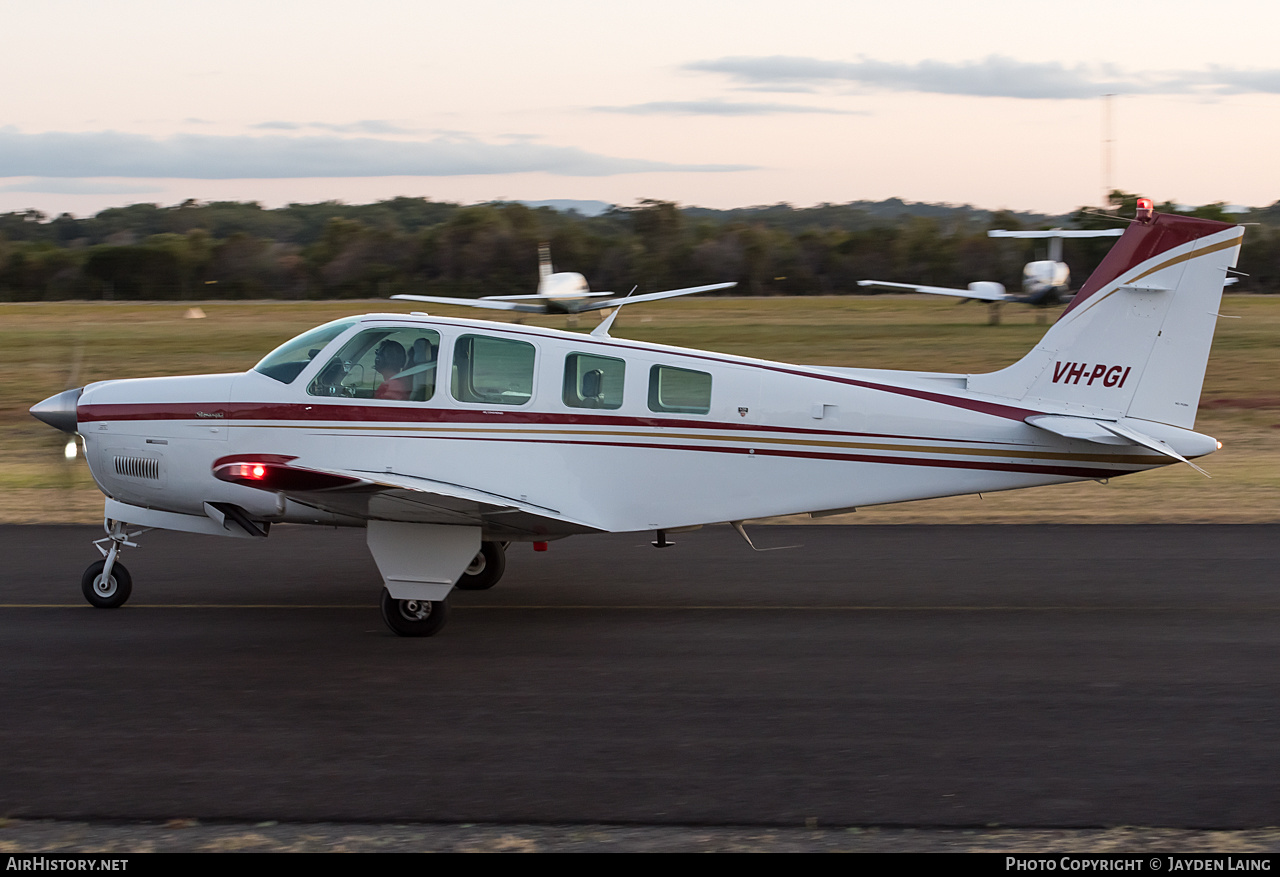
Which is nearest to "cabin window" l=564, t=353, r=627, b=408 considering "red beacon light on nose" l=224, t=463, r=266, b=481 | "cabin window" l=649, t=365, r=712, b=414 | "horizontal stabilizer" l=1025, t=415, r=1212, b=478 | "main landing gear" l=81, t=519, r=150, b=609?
"cabin window" l=649, t=365, r=712, b=414

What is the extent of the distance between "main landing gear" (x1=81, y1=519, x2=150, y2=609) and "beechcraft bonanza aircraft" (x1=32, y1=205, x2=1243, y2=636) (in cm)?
43

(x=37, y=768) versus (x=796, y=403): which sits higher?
(x=796, y=403)

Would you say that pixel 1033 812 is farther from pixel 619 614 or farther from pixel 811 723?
pixel 619 614

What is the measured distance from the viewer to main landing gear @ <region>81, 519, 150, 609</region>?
8656mm

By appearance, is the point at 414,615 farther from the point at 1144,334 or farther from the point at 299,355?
the point at 1144,334

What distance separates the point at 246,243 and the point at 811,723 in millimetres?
72390

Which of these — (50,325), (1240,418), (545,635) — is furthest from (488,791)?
(50,325)

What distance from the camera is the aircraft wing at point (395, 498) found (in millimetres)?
7270

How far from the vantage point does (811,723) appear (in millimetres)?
6238

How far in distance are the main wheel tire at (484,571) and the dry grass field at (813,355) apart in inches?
129

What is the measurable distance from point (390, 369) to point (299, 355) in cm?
68

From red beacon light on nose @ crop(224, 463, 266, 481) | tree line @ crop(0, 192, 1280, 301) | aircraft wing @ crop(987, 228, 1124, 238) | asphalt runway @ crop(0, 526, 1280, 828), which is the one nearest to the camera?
asphalt runway @ crop(0, 526, 1280, 828)

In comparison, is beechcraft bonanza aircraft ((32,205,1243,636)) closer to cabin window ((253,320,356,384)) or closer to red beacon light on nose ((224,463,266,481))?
cabin window ((253,320,356,384))

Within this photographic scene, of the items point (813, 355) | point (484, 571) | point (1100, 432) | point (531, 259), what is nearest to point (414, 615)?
point (484, 571)
